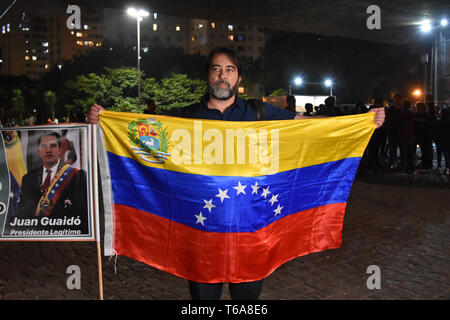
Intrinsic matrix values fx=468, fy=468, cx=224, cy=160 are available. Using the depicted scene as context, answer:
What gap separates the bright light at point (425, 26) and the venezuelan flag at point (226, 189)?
64.9 feet

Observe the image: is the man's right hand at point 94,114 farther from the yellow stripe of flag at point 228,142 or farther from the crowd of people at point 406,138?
the crowd of people at point 406,138

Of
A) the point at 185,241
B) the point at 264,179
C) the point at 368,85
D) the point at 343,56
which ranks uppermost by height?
the point at 343,56

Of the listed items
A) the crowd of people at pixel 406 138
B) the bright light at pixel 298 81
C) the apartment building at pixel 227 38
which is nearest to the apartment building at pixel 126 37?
the apartment building at pixel 227 38

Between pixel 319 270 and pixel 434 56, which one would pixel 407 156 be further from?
pixel 434 56

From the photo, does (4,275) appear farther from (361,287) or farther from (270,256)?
(361,287)

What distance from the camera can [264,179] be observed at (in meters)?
3.31

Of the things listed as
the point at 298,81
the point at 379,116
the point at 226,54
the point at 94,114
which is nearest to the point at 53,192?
the point at 94,114

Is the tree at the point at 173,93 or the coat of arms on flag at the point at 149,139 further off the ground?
the tree at the point at 173,93

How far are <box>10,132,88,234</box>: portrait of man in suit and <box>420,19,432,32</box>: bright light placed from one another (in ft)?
67.4

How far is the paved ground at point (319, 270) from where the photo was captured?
15.0 feet

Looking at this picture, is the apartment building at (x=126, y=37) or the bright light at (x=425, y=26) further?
the apartment building at (x=126, y=37)

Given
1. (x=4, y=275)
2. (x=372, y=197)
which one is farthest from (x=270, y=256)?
(x=372, y=197)

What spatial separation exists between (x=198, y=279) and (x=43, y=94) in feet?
230

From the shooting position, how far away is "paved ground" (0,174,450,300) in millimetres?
4566
